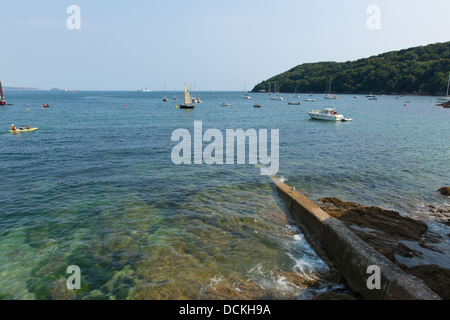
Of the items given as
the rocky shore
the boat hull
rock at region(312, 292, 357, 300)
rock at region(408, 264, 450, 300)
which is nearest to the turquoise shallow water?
rock at region(312, 292, 357, 300)

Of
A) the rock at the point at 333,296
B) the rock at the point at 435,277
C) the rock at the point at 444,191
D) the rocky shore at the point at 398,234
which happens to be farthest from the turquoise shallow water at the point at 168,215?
the rock at the point at 435,277

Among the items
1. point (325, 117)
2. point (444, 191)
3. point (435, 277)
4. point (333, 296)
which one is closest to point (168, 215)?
point (333, 296)

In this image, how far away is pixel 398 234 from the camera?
35.9 ft

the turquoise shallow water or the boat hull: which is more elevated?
the boat hull

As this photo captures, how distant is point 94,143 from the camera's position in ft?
104

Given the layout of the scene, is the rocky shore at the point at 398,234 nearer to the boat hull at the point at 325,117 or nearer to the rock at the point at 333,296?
the rock at the point at 333,296

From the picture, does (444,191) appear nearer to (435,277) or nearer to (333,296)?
(435,277)

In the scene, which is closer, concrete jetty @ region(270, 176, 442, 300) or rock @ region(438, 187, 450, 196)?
concrete jetty @ region(270, 176, 442, 300)

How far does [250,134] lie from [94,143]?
73.7 feet

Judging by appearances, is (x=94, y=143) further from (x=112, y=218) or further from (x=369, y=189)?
(x=369, y=189)

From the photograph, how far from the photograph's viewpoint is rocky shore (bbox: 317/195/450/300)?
795 centimetres

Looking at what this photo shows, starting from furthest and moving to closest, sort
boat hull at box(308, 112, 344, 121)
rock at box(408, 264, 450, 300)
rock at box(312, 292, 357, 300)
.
Result: boat hull at box(308, 112, 344, 121)
rock at box(312, 292, 357, 300)
rock at box(408, 264, 450, 300)

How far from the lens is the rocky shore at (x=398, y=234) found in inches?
313

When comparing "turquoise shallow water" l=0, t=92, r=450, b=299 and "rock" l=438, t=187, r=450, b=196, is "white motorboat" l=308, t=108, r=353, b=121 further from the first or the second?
"rock" l=438, t=187, r=450, b=196
